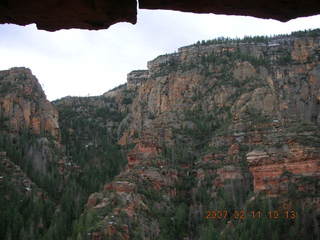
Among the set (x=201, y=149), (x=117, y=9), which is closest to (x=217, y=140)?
(x=201, y=149)

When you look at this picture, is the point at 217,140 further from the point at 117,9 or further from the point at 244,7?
the point at 117,9

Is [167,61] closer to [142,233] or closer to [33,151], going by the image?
[33,151]

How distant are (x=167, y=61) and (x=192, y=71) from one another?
2077 centimetres

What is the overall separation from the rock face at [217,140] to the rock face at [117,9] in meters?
61.3

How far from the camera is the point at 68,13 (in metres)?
7.53

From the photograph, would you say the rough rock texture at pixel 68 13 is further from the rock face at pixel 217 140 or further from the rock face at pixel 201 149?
the rock face at pixel 217 140

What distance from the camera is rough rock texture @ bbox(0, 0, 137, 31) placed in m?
7.27

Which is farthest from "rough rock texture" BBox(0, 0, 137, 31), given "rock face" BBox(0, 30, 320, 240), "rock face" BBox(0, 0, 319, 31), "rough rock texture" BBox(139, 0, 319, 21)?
"rock face" BBox(0, 30, 320, 240)

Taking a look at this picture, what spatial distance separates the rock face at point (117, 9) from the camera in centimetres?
726
